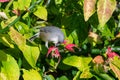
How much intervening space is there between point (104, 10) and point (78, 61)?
35cm

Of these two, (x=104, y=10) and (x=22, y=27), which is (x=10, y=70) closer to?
(x=22, y=27)

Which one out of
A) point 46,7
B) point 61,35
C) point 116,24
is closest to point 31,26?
point 46,7

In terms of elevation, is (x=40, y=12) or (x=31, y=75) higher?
(x=40, y=12)

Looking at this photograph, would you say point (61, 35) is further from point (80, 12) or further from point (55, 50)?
point (80, 12)

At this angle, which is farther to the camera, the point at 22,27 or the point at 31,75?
the point at 22,27

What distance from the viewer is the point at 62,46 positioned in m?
1.39

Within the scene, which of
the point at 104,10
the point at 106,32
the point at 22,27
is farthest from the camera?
the point at 106,32

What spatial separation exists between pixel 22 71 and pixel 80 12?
373 mm

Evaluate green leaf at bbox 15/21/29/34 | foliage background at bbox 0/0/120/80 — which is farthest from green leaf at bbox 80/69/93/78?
green leaf at bbox 15/21/29/34

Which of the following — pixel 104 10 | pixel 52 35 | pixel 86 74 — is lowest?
pixel 86 74

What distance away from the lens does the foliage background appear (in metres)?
1.21

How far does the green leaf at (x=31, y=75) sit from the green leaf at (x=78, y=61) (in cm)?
12

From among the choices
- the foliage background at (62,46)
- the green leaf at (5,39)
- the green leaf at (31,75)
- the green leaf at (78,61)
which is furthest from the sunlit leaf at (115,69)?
the green leaf at (5,39)

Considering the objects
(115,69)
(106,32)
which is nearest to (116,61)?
(115,69)
